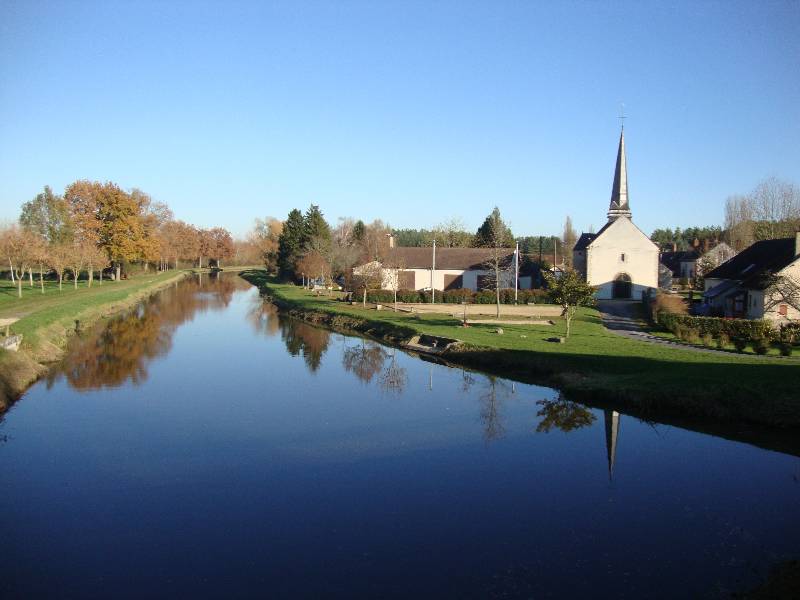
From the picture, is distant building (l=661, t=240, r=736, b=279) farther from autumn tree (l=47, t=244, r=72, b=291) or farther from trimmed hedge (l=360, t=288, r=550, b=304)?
autumn tree (l=47, t=244, r=72, b=291)

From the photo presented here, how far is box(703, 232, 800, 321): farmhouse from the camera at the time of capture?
1215 inches

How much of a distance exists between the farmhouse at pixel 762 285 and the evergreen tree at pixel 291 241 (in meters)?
38.8

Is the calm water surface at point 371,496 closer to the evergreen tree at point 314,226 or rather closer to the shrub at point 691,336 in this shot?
the shrub at point 691,336

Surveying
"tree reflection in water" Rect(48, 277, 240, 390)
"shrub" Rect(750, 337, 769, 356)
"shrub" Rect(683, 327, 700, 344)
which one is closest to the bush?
"shrub" Rect(683, 327, 700, 344)

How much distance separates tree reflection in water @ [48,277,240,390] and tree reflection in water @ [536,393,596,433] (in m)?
12.7

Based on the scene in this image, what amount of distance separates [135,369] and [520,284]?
35.3 meters

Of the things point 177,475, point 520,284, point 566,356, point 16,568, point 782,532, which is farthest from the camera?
point 520,284

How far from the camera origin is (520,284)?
5328 centimetres

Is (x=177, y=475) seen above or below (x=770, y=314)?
below

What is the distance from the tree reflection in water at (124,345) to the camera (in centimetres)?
2192

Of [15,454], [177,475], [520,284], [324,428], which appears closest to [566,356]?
[324,428]

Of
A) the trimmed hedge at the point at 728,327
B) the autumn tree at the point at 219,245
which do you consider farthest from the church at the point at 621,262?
the autumn tree at the point at 219,245

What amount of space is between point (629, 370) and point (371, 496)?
11.6m

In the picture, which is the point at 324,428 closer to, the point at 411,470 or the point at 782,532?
the point at 411,470
